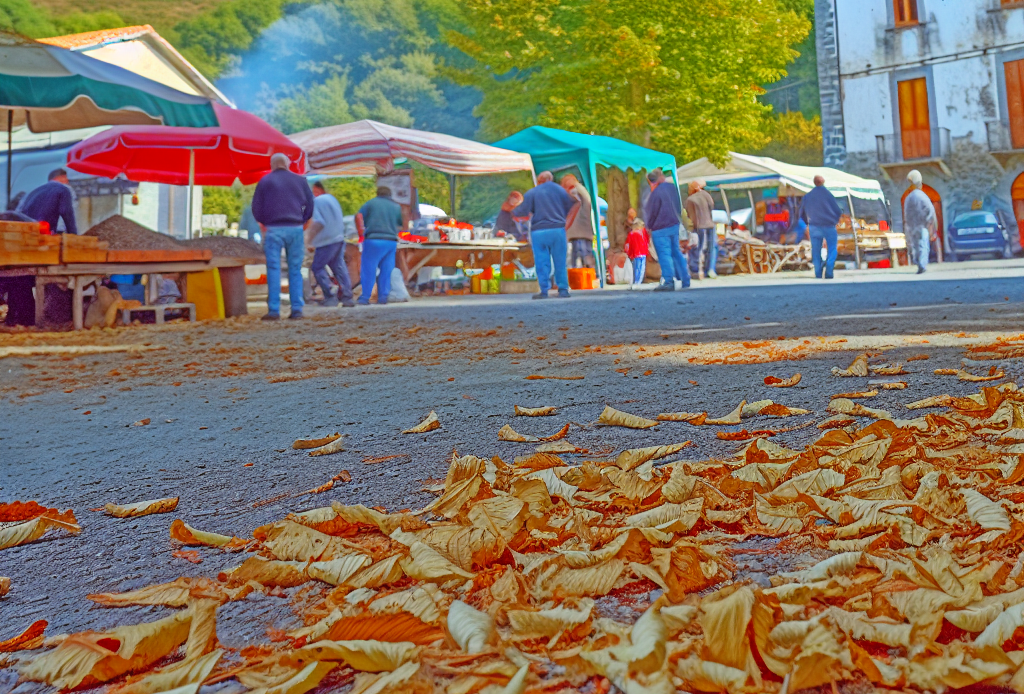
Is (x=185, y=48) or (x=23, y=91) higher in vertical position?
(x=185, y=48)

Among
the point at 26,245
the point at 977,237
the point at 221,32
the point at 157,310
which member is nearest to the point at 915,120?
the point at 977,237

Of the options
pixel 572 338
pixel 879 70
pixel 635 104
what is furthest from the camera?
pixel 879 70

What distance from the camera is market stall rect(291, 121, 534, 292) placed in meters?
15.0

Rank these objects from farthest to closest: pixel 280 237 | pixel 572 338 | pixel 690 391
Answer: pixel 280 237 < pixel 572 338 < pixel 690 391

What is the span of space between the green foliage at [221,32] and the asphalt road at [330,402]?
46144 mm

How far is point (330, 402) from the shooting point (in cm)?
447

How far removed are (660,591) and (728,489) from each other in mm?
653

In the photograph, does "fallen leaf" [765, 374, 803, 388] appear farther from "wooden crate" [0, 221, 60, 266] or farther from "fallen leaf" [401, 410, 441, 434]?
"wooden crate" [0, 221, 60, 266]

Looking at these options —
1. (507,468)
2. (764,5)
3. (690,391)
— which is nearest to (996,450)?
(507,468)

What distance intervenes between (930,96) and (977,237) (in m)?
5.45

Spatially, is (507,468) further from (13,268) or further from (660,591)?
(13,268)

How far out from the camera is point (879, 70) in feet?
102

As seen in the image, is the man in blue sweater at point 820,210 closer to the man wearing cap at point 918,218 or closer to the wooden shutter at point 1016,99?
the man wearing cap at point 918,218

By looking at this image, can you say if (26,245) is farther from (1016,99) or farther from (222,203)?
(222,203)
